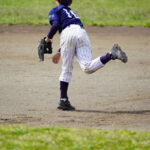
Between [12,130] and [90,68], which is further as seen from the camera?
[90,68]

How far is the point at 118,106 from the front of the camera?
752 centimetres

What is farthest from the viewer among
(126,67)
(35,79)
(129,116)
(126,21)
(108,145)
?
(126,21)

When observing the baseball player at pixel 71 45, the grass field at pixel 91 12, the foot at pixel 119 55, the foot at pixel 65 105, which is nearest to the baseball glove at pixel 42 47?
the baseball player at pixel 71 45

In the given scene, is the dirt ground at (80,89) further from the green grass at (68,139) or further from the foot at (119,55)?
the foot at (119,55)

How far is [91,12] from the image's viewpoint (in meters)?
16.3

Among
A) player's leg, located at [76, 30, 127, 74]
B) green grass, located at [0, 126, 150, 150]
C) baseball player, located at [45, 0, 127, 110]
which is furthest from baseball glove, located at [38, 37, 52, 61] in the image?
green grass, located at [0, 126, 150, 150]

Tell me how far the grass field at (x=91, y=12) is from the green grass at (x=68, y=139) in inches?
334

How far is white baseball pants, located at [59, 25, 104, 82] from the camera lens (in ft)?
23.3

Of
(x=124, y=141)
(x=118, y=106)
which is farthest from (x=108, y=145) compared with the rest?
(x=118, y=106)

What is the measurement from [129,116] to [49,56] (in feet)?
14.9

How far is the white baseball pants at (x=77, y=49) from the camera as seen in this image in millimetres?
7102

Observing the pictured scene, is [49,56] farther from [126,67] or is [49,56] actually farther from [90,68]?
[90,68]

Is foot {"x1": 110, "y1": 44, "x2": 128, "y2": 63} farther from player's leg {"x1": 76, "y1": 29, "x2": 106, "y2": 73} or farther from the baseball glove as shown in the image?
the baseball glove

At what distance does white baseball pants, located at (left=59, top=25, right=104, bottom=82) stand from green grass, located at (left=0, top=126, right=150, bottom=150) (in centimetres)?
138
